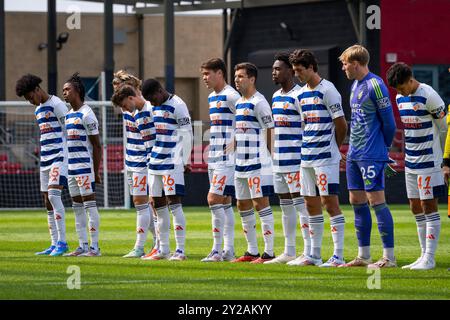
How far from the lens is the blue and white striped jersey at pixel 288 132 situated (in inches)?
490

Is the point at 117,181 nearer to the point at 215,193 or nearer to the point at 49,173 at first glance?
the point at 49,173

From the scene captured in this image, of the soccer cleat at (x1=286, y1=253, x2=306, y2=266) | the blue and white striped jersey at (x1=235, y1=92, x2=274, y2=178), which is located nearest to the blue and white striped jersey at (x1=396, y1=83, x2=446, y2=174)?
the soccer cleat at (x1=286, y1=253, x2=306, y2=266)

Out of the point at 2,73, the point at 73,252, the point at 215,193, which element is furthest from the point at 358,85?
the point at 2,73

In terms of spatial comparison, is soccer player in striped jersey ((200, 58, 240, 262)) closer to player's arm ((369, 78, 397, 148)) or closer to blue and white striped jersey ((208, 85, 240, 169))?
blue and white striped jersey ((208, 85, 240, 169))

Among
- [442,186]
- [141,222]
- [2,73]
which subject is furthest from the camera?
[2,73]

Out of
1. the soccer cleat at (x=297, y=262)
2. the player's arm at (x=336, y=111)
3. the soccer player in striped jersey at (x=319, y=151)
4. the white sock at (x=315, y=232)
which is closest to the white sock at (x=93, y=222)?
the soccer cleat at (x=297, y=262)

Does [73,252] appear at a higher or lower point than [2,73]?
lower

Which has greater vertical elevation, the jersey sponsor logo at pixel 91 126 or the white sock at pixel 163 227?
the jersey sponsor logo at pixel 91 126

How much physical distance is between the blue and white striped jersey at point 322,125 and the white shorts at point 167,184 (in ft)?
5.39

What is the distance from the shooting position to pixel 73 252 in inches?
554

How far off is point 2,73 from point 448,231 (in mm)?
17154

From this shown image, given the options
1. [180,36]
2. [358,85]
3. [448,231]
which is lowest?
[448,231]

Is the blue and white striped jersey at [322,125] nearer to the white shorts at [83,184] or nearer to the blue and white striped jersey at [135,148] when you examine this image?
the blue and white striped jersey at [135,148]
